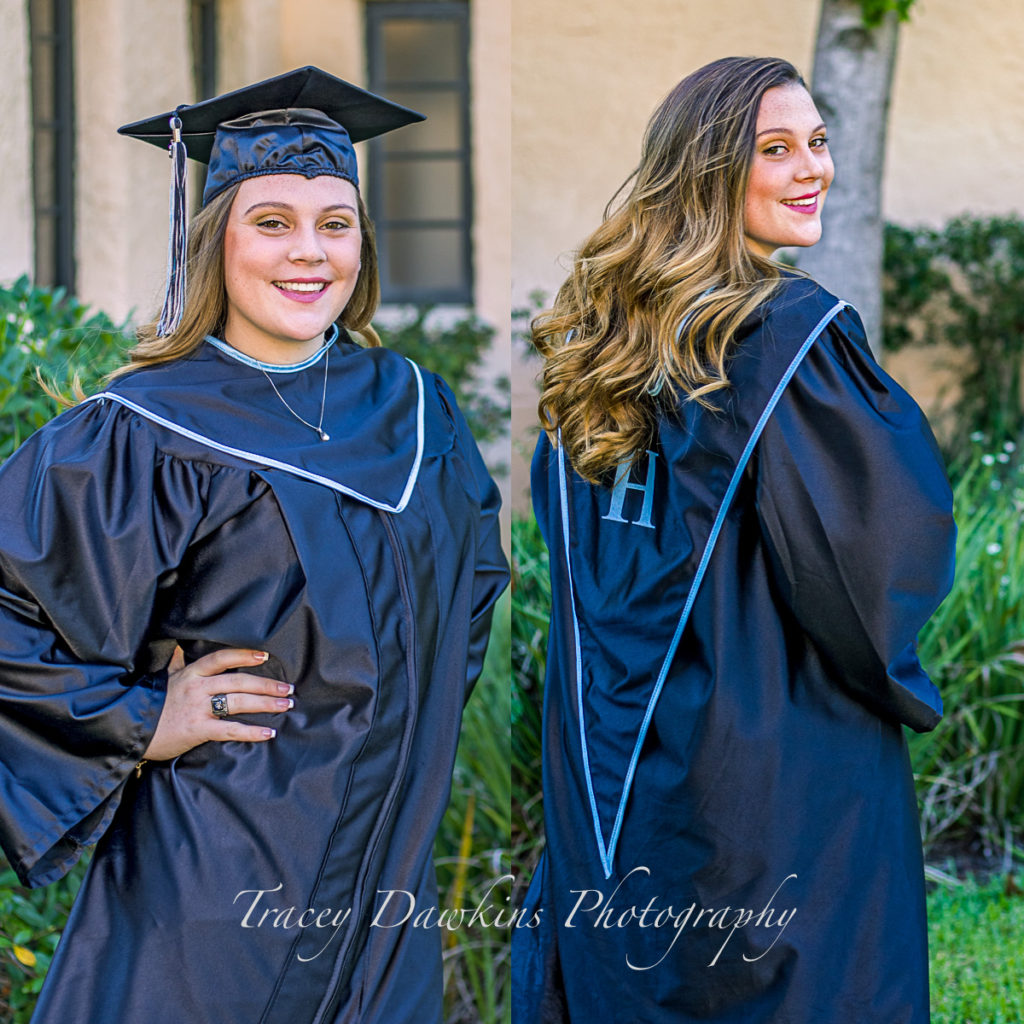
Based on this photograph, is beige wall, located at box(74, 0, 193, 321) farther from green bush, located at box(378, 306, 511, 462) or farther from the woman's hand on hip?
the woman's hand on hip

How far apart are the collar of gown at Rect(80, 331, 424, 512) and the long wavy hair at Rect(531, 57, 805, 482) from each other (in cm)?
35

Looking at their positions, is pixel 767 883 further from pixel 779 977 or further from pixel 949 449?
pixel 949 449

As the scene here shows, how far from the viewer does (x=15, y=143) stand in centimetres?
498

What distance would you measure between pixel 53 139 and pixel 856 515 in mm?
4744

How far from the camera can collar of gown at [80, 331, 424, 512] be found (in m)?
1.92

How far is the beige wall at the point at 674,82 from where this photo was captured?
640cm

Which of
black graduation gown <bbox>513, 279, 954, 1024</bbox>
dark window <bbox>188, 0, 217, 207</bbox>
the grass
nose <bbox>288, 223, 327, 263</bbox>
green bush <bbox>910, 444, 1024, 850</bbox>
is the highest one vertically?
dark window <bbox>188, 0, 217, 207</bbox>

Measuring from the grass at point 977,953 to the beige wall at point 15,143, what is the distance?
3.94m

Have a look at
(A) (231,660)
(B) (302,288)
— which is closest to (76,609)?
(A) (231,660)

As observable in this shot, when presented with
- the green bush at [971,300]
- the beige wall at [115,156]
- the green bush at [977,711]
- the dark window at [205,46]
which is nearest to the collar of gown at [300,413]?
the green bush at [977,711]

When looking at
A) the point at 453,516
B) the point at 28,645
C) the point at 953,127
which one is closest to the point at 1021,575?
the point at 453,516

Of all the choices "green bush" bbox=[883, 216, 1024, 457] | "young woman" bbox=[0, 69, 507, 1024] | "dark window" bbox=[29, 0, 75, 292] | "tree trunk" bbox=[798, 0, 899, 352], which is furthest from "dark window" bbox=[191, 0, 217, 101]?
"young woman" bbox=[0, 69, 507, 1024]

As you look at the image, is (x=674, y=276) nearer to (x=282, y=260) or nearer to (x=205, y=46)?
(x=282, y=260)

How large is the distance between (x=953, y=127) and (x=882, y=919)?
5995 mm
